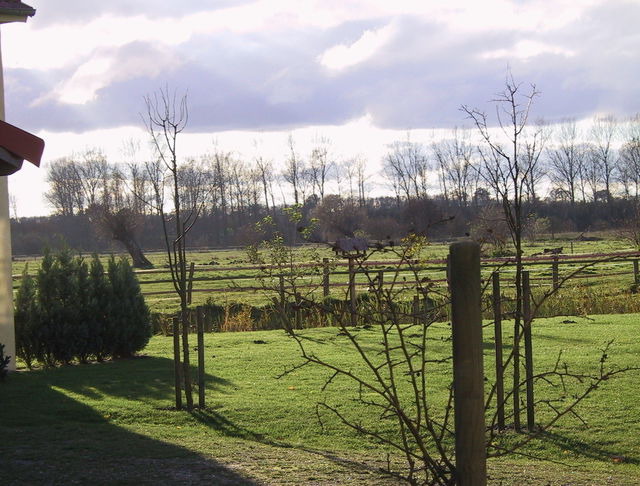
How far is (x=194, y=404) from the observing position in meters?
8.94

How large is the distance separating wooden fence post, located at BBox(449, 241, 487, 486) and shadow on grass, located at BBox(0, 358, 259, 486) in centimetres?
262

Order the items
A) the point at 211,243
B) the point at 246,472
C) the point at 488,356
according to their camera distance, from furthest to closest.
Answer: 1. the point at 211,243
2. the point at 488,356
3. the point at 246,472

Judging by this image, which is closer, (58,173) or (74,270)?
(74,270)

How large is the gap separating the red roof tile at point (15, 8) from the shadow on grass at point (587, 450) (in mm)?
8451

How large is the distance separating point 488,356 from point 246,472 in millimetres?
6060

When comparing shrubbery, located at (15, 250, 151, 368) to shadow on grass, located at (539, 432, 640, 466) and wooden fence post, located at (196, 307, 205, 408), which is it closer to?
wooden fence post, located at (196, 307, 205, 408)

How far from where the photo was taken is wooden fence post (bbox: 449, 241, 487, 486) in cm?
339

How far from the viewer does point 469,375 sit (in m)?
3.39

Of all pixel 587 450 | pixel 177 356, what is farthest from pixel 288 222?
pixel 587 450

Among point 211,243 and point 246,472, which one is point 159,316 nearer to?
point 246,472

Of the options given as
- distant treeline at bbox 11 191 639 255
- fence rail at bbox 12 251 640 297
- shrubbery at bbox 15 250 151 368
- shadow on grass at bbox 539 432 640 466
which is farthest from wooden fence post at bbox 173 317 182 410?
distant treeline at bbox 11 191 639 255

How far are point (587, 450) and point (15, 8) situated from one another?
897cm

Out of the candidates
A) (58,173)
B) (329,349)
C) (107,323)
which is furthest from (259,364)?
(58,173)

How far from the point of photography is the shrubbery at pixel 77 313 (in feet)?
40.5
